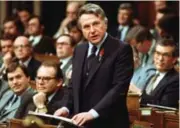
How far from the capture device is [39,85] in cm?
562

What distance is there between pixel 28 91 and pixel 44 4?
5253 mm

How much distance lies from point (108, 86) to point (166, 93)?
1904mm

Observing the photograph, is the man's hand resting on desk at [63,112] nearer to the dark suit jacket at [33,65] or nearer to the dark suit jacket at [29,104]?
the dark suit jacket at [29,104]

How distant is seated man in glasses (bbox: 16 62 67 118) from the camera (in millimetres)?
5215

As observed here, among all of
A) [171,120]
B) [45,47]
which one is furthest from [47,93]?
[45,47]

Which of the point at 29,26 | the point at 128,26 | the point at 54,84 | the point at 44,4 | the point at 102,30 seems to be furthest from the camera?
the point at 44,4

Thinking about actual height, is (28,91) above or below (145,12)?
below

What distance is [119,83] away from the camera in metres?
3.98


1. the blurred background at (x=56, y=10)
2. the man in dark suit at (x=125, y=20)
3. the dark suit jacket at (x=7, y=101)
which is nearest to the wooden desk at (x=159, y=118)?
the dark suit jacket at (x=7, y=101)

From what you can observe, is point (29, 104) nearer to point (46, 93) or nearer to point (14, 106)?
point (46, 93)

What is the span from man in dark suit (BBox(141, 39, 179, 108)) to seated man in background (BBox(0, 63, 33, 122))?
3.46 ft

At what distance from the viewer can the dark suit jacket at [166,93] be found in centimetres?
574

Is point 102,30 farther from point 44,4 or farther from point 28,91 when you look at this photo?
point 44,4

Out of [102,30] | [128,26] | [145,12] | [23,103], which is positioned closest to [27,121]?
[102,30]
